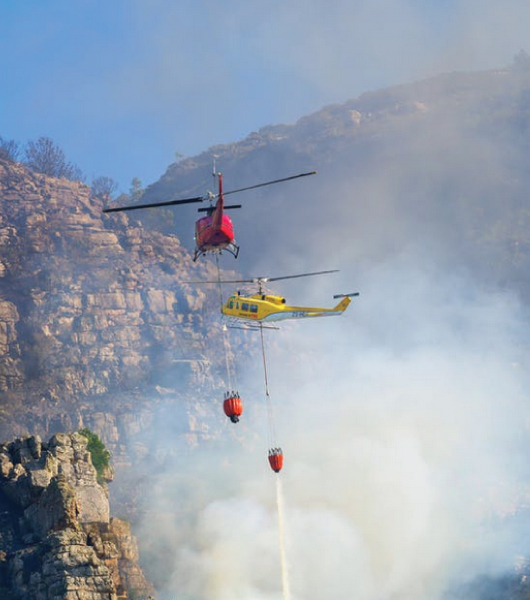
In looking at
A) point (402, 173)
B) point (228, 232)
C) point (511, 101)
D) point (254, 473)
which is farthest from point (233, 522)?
point (511, 101)

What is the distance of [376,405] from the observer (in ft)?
443

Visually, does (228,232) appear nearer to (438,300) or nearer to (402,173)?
(438,300)

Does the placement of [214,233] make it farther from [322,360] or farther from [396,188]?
[396,188]

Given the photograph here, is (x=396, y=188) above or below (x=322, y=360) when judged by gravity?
above

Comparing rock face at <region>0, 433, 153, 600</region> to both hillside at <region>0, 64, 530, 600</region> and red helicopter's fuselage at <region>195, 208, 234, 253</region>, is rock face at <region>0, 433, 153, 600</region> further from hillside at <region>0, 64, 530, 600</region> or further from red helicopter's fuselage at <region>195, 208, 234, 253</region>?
red helicopter's fuselage at <region>195, 208, 234, 253</region>

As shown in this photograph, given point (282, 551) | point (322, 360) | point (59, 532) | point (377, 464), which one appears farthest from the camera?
point (322, 360)

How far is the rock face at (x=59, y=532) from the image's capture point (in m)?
71.7

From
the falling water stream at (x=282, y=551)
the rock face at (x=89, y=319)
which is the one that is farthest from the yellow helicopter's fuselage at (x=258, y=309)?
the rock face at (x=89, y=319)

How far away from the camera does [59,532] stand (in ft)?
243

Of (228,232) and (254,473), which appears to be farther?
(254,473)

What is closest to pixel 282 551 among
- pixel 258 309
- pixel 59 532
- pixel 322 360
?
pixel 258 309

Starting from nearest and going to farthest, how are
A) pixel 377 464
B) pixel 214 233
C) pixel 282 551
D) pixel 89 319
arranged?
pixel 214 233, pixel 282 551, pixel 377 464, pixel 89 319

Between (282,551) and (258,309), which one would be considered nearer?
(258,309)

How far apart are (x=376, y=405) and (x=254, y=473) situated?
20.5m
